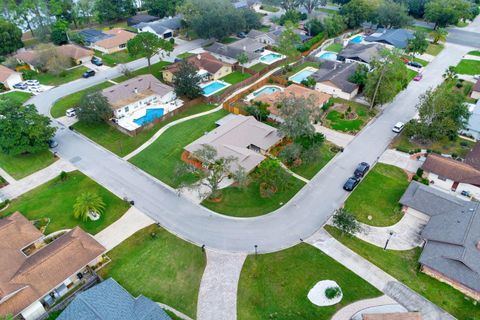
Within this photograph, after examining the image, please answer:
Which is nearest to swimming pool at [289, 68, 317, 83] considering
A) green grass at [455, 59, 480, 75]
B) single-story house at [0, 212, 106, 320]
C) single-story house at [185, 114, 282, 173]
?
single-story house at [185, 114, 282, 173]

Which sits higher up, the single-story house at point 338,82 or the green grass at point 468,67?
the single-story house at point 338,82

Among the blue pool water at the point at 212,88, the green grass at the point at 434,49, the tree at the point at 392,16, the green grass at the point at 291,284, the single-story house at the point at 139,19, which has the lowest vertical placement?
the green grass at the point at 291,284

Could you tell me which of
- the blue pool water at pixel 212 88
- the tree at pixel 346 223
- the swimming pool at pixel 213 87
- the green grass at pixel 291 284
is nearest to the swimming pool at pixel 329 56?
the swimming pool at pixel 213 87

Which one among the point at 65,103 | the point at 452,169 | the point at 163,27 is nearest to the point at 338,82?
the point at 452,169

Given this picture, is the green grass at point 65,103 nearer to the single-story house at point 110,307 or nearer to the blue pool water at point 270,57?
the blue pool water at point 270,57

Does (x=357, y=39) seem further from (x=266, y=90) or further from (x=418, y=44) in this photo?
(x=266, y=90)

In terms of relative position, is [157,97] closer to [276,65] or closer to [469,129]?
[276,65]
